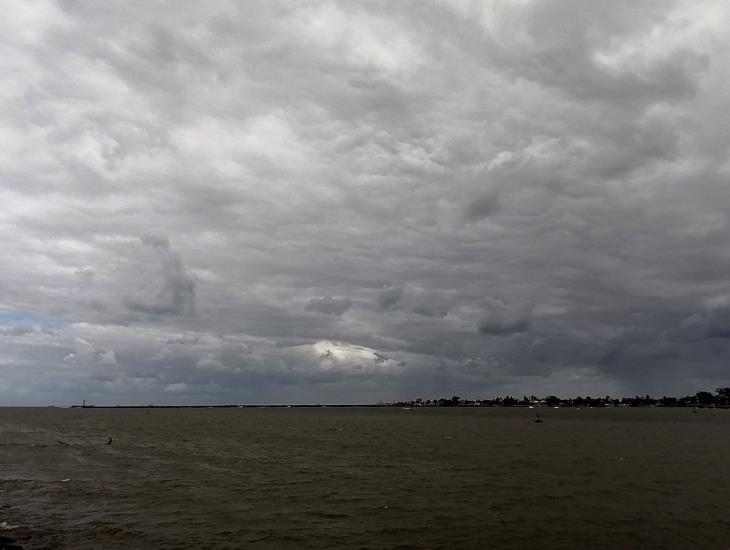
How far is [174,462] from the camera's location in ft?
292

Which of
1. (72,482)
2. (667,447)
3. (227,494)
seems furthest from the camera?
(667,447)

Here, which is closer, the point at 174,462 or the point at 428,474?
the point at 428,474

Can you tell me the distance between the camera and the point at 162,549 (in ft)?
133

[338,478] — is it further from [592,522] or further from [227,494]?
[592,522]

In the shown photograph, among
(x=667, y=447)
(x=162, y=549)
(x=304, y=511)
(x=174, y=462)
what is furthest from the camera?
(x=667, y=447)

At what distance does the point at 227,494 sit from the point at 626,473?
169 feet

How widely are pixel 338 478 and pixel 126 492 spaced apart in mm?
24083

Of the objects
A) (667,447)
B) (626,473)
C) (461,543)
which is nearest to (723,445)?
(667,447)

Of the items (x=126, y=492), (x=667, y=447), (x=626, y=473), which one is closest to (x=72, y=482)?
(x=126, y=492)

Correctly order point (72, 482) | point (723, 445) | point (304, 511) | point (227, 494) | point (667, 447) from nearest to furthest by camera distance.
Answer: point (304, 511), point (227, 494), point (72, 482), point (667, 447), point (723, 445)

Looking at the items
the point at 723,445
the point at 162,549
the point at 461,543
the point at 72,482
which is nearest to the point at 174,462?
the point at 72,482

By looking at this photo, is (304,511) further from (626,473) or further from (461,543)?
(626,473)

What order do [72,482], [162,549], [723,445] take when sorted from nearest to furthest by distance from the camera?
[162,549]
[72,482]
[723,445]

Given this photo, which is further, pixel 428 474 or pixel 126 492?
pixel 428 474
